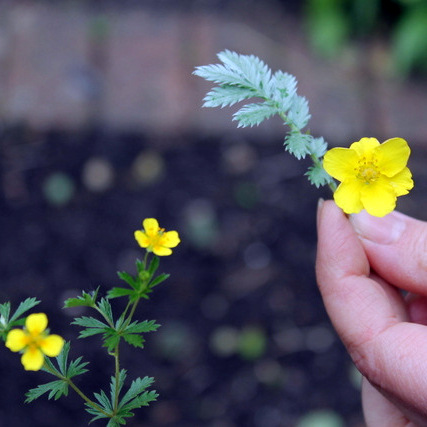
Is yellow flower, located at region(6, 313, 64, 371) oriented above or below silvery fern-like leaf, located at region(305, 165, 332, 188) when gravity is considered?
below

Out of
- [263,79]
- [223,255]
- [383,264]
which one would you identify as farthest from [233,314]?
[263,79]

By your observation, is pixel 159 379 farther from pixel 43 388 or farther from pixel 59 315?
pixel 43 388

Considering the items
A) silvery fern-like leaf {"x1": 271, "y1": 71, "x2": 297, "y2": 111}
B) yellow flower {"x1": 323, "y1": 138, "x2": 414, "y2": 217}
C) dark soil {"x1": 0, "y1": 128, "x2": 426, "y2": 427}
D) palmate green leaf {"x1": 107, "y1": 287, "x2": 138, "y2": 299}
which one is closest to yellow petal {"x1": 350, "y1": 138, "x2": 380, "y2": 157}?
yellow flower {"x1": 323, "y1": 138, "x2": 414, "y2": 217}

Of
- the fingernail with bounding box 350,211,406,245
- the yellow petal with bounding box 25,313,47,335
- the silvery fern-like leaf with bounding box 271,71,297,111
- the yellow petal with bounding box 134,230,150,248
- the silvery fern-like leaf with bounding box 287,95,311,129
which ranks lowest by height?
the fingernail with bounding box 350,211,406,245

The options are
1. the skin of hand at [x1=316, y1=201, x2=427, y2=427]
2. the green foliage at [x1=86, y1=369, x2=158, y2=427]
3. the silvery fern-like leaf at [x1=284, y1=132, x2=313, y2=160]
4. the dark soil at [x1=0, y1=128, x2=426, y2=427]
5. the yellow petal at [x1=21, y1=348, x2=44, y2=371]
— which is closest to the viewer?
the yellow petal at [x1=21, y1=348, x2=44, y2=371]

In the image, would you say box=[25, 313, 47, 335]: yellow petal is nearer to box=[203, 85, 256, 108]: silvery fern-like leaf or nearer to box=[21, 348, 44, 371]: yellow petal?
box=[21, 348, 44, 371]: yellow petal

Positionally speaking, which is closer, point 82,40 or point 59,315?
point 59,315

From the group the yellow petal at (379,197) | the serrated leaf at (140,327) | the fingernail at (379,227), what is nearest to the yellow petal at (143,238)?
the serrated leaf at (140,327)

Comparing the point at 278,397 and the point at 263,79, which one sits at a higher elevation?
the point at 263,79
